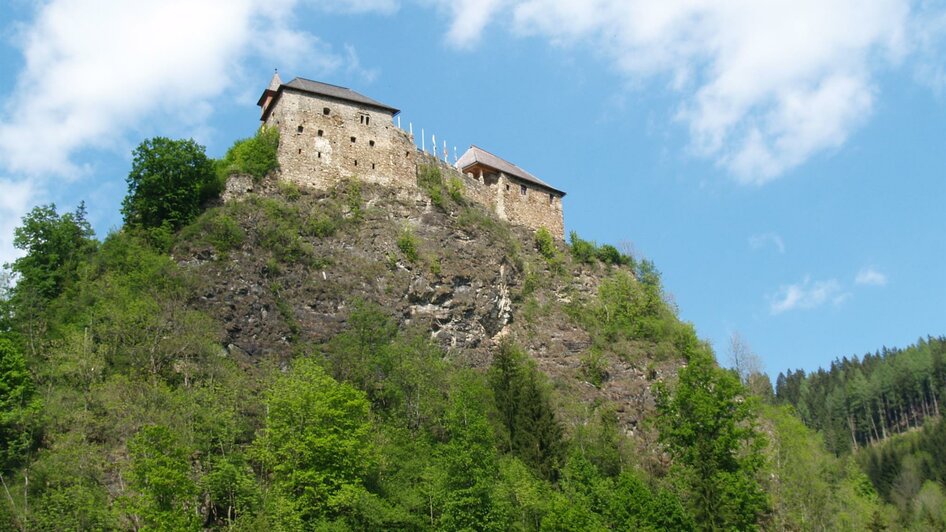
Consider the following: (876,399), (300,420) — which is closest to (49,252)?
(300,420)

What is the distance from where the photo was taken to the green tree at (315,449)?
1266 inches

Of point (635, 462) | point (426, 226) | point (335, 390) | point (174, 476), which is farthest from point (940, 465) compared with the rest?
point (174, 476)

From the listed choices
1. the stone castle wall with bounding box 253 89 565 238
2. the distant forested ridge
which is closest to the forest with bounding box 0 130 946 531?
the stone castle wall with bounding box 253 89 565 238

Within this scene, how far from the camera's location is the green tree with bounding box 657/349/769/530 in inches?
1457

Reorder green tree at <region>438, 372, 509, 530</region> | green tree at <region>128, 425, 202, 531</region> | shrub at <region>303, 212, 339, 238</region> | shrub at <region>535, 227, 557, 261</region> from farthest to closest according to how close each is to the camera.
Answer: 1. shrub at <region>535, 227, 557, 261</region>
2. shrub at <region>303, 212, 339, 238</region>
3. green tree at <region>438, 372, 509, 530</region>
4. green tree at <region>128, 425, 202, 531</region>

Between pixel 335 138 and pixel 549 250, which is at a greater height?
pixel 335 138

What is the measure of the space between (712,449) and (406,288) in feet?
61.8

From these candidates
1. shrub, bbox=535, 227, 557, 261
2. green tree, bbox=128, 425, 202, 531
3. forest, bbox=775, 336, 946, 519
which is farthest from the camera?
forest, bbox=775, 336, 946, 519

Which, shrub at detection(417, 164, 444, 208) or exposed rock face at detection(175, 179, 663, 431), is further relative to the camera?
shrub at detection(417, 164, 444, 208)

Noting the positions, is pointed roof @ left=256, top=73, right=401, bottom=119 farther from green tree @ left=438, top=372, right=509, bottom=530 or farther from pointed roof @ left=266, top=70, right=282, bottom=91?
green tree @ left=438, top=372, right=509, bottom=530

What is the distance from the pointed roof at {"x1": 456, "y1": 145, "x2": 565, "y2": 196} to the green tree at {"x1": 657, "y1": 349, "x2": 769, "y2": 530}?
26125 mm

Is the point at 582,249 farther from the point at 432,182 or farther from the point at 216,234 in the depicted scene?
the point at 216,234

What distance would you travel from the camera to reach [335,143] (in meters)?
53.7

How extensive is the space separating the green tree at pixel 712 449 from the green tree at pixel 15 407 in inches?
1029
